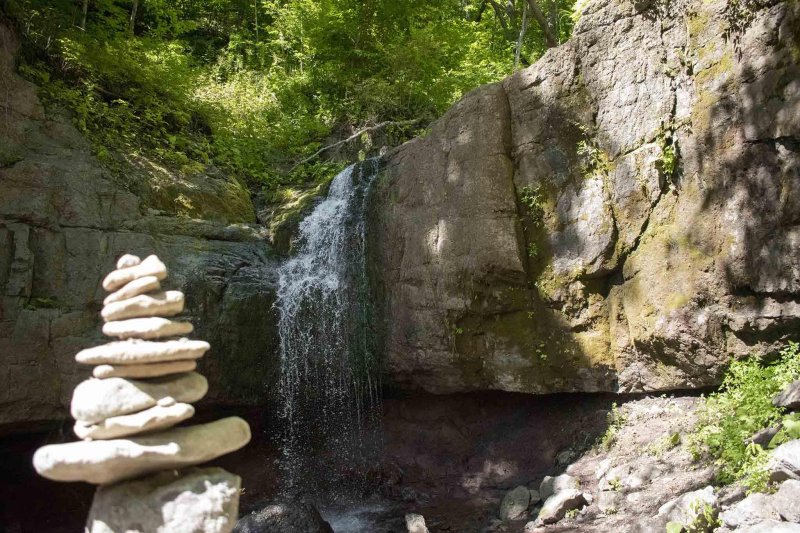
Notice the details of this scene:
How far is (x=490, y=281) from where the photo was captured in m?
7.28

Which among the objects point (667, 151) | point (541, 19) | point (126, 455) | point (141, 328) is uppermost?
point (541, 19)

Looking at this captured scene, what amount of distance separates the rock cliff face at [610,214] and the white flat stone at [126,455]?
4594mm

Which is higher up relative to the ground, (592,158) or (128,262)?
(592,158)

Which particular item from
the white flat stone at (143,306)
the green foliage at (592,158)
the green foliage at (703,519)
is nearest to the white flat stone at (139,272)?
the white flat stone at (143,306)

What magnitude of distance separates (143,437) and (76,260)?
521cm

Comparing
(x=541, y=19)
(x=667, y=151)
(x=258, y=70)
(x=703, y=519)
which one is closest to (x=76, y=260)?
(x=667, y=151)

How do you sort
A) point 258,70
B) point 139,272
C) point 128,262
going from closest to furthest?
point 139,272, point 128,262, point 258,70

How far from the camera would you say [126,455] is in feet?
10.1

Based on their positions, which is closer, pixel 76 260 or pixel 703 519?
pixel 703 519

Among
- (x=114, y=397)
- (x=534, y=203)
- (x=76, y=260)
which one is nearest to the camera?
(x=114, y=397)

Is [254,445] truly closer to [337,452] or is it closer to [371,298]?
[337,452]

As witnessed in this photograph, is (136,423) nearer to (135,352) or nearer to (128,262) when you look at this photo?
(135,352)

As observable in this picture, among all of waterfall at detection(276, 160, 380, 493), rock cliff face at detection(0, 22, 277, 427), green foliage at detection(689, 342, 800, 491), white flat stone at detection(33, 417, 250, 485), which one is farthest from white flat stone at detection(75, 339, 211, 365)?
waterfall at detection(276, 160, 380, 493)

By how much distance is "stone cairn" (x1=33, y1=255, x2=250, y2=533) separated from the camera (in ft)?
10.3
